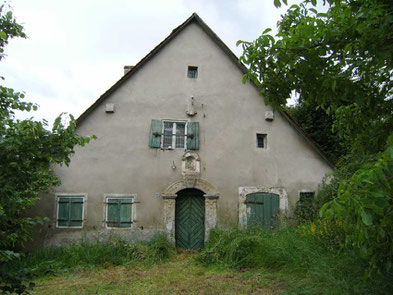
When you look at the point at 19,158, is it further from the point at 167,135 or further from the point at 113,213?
the point at 167,135

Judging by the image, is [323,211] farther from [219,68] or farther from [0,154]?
[219,68]

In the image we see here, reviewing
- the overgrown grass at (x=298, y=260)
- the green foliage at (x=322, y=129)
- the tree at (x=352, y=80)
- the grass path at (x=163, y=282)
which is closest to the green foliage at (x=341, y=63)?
the tree at (x=352, y=80)

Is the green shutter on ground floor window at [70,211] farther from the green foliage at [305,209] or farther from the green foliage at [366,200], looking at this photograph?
the green foliage at [366,200]

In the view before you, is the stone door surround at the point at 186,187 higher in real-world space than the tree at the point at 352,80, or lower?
lower

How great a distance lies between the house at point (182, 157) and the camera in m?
8.63

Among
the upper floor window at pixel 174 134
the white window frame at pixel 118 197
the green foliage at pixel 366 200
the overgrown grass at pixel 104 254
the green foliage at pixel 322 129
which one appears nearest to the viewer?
the green foliage at pixel 366 200

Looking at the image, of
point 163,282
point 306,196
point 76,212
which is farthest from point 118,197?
point 306,196

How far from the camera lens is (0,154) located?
110 inches

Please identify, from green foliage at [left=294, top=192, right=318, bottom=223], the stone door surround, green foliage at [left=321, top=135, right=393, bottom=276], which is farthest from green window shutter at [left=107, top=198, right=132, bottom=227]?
green foliage at [left=321, top=135, right=393, bottom=276]

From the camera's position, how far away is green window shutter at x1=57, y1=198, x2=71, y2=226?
8406 mm

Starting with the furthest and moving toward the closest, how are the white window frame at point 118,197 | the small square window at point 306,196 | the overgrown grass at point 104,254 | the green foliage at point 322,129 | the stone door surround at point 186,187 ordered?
the green foliage at point 322,129
the small square window at point 306,196
the stone door surround at point 186,187
the white window frame at point 118,197
the overgrown grass at point 104,254

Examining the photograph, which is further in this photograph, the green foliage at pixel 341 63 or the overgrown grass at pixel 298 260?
the overgrown grass at pixel 298 260

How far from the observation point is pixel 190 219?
9.15 m

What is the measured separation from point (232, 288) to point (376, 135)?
3.40 m
